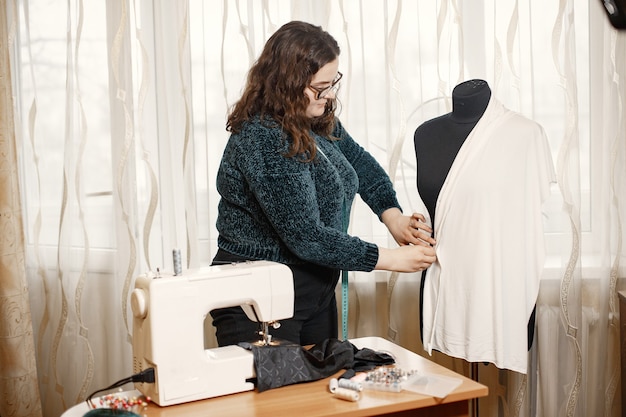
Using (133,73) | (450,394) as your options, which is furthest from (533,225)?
(133,73)

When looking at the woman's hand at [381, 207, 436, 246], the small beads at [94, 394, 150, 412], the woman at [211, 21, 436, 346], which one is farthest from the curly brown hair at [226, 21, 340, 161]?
→ the small beads at [94, 394, 150, 412]

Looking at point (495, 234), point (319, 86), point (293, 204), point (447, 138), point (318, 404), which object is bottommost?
point (318, 404)

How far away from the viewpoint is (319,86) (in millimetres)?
2104

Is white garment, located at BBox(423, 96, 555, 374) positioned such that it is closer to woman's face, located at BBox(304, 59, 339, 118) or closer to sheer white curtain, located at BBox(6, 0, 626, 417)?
woman's face, located at BBox(304, 59, 339, 118)

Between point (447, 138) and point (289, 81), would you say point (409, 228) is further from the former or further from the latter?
point (289, 81)

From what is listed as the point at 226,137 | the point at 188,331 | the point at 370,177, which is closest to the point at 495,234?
Answer: the point at 370,177

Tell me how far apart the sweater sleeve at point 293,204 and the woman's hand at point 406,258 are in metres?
0.09

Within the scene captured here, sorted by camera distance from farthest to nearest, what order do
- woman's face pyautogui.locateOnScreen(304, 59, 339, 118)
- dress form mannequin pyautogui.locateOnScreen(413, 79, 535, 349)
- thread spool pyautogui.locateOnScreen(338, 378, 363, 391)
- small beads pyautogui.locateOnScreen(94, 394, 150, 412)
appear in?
dress form mannequin pyautogui.locateOnScreen(413, 79, 535, 349), woman's face pyautogui.locateOnScreen(304, 59, 339, 118), thread spool pyautogui.locateOnScreen(338, 378, 363, 391), small beads pyautogui.locateOnScreen(94, 394, 150, 412)

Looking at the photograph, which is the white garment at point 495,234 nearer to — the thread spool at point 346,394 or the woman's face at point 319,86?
the woman's face at point 319,86

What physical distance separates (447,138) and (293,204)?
0.60m

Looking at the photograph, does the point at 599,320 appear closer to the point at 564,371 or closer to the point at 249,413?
the point at 564,371

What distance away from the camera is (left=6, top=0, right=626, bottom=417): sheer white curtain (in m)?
2.82

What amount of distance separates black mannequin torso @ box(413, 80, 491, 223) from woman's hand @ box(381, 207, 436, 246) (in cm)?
7

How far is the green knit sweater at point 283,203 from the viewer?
1952 mm
